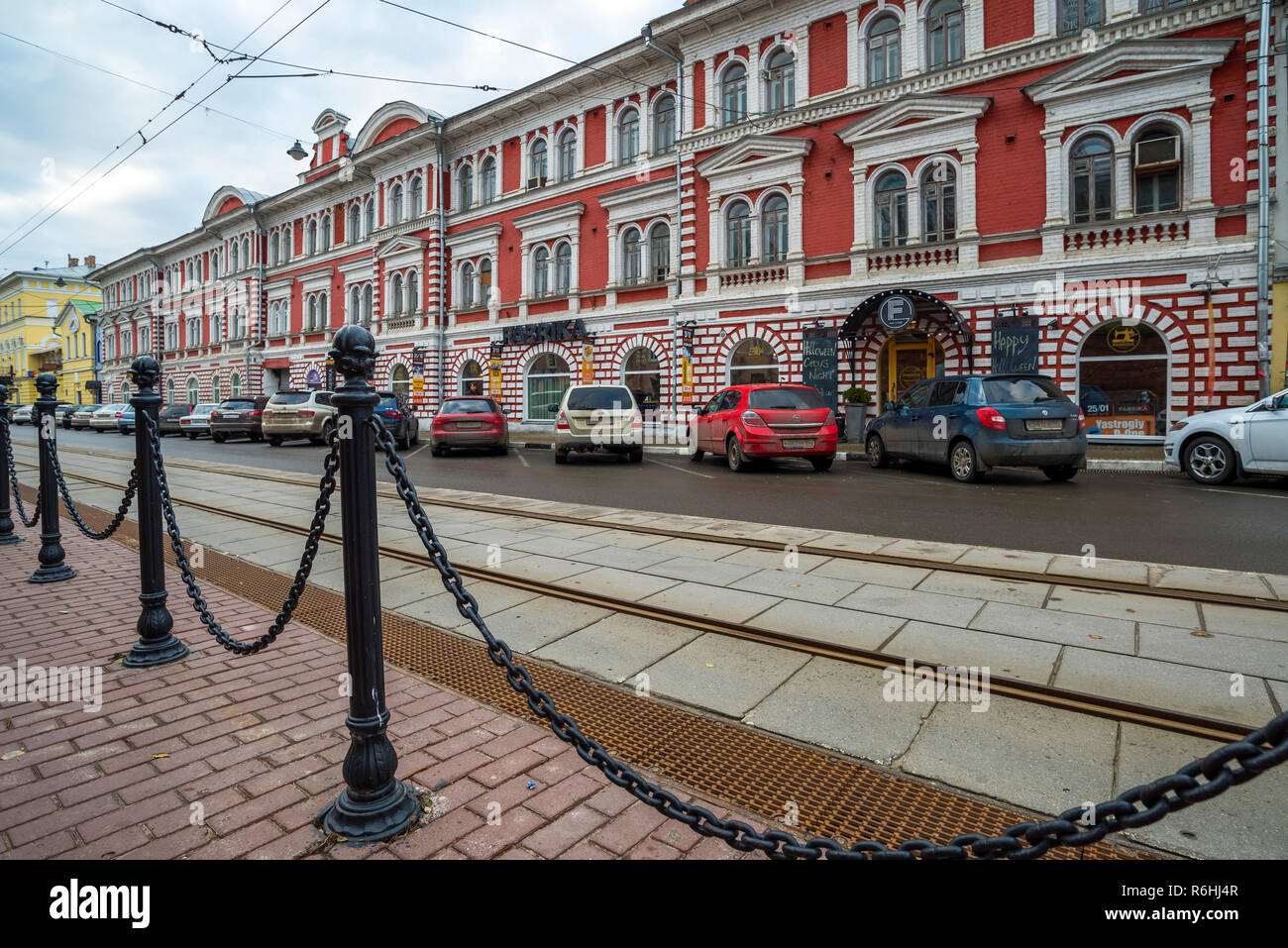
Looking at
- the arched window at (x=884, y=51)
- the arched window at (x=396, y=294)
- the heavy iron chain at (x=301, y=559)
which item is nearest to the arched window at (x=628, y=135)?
the arched window at (x=884, y=51)

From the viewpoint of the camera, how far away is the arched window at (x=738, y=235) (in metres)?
23.9

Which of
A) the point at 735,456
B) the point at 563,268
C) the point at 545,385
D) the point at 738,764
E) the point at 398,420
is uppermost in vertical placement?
the point at 563,268

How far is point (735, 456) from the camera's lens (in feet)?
47.2

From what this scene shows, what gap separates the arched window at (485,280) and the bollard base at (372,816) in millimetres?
31382

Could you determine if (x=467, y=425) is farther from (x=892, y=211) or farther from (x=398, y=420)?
(x=892, y=211)

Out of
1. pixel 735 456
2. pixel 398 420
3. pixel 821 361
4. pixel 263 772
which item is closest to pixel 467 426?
pixel 398 420

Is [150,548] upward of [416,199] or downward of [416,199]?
downward

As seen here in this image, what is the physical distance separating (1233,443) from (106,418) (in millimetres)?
46499

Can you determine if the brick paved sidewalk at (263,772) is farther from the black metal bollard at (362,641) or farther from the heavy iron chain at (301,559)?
the heavy iron chain at (301,559)

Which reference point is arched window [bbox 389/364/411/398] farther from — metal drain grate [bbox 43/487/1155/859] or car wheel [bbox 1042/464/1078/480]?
metal drain grate [bbox 43/487/1155/859]

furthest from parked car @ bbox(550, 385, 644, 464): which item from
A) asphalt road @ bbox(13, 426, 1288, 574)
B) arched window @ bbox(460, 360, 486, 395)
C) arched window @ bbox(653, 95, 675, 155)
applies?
arched window @ bbox(460, 360, 486, 395)

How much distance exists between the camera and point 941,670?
368 centimetres
